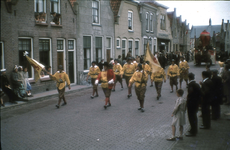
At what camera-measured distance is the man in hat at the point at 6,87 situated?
10.2m

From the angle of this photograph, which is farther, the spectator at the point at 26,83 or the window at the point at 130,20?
the window at the point at 130,20

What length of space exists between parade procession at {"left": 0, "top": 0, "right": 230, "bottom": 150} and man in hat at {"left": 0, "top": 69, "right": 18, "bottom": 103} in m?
0.04

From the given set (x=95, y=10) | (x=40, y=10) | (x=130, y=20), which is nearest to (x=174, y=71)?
(x=40, y=10)

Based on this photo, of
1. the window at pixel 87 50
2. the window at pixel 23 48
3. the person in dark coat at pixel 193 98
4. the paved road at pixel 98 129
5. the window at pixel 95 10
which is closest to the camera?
the paved road at pixel 98 129

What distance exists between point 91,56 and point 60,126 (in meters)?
11.6

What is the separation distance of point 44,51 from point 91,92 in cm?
358

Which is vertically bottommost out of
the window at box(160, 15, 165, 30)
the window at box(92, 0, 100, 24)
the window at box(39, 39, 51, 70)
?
the window at box(39, 39, 51, 70)

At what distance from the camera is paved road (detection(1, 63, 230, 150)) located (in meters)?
5.79

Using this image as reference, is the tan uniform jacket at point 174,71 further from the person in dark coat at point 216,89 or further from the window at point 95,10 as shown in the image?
the window at point 95,10

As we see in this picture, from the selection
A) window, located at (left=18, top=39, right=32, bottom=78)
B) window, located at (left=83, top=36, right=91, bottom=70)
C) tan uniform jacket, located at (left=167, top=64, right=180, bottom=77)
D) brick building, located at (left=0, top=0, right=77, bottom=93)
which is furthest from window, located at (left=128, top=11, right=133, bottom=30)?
window, located at (left=18, top=39, right=32, bottom=78)

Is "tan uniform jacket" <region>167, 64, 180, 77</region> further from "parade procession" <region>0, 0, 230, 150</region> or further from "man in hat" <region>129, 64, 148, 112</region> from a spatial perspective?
"man in hat" <region>129, 64, 148, 112</region>

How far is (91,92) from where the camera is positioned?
14.3 metres

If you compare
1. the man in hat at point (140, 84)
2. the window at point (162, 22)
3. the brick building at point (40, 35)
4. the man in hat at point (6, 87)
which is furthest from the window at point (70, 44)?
the window at point (162, 22)

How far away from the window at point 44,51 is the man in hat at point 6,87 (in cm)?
332
